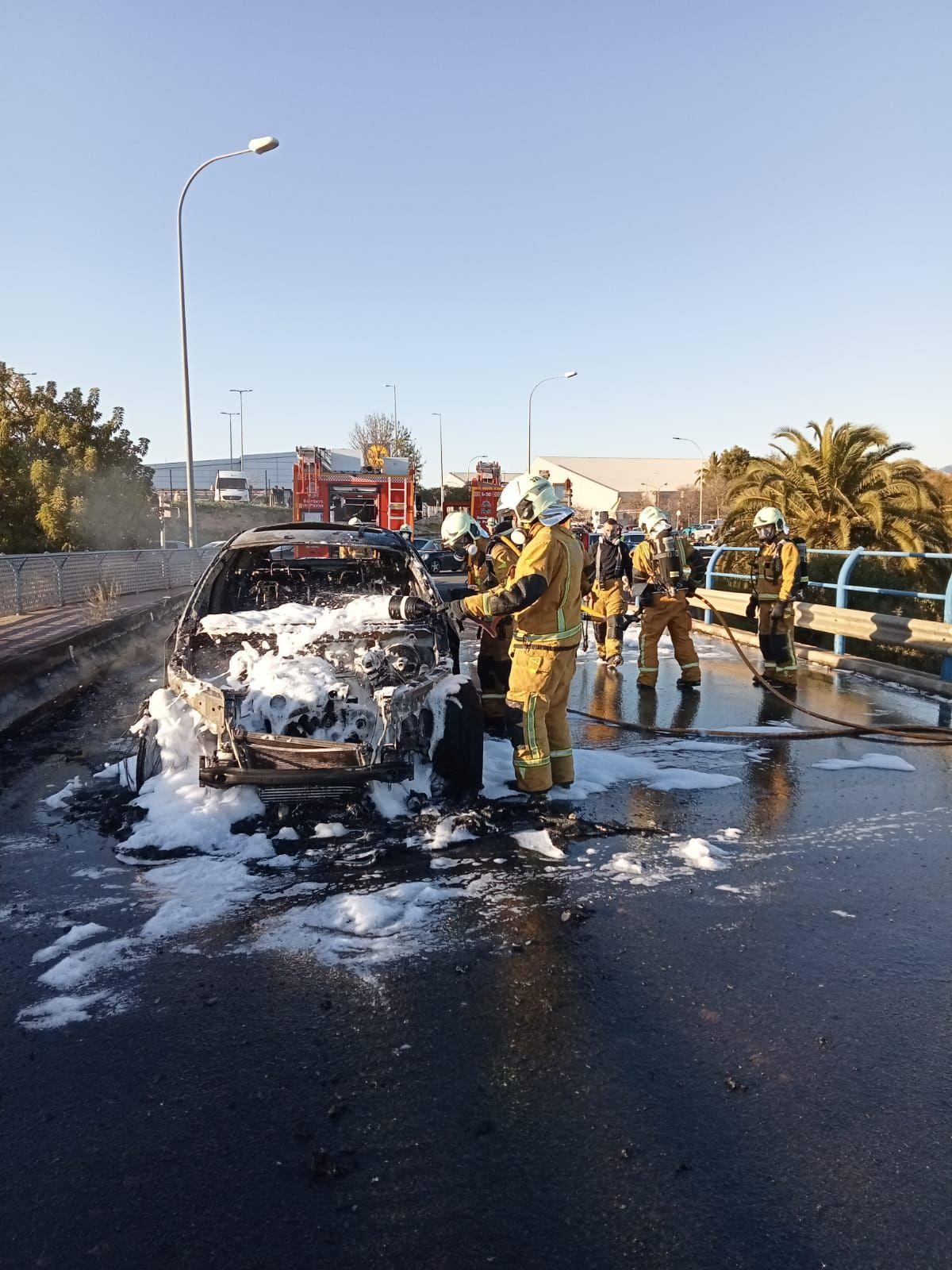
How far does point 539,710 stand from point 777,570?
4806 mm

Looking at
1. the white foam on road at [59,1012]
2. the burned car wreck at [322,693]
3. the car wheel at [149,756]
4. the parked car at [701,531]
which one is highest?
the parked car at [701,531]

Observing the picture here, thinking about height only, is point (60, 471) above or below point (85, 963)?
above

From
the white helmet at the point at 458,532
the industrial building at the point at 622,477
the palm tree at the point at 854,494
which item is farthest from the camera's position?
the industrial building at the point at 622,477

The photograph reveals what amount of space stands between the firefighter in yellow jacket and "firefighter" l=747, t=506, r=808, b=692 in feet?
14.1

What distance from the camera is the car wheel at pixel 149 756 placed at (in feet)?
15.9

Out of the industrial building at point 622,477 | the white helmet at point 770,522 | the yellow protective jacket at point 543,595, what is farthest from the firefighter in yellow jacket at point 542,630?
the industrial building at point 622,477

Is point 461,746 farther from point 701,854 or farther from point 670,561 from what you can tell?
point 670,561

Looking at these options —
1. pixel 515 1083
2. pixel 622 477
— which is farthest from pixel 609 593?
pixel 622 477

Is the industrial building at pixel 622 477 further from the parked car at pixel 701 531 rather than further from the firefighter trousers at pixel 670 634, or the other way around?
the firefighter trousers at pixel 670 634

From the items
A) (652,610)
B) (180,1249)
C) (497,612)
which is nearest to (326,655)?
(497,612)

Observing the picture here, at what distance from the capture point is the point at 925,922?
144 inches

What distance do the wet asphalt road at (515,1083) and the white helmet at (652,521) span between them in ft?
16.8

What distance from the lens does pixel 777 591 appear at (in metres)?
8.94

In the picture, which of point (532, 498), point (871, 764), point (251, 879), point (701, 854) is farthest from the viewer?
point (871, 764)
